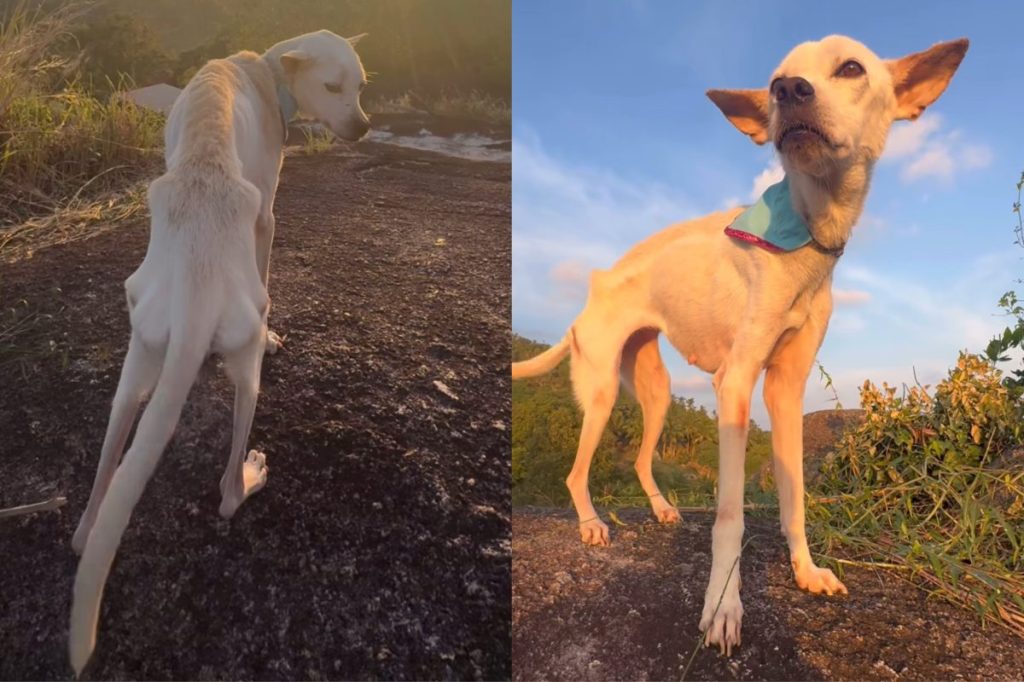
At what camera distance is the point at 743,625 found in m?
1.81

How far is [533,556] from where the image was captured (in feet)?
7.11

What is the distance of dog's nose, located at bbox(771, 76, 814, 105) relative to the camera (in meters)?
1.67

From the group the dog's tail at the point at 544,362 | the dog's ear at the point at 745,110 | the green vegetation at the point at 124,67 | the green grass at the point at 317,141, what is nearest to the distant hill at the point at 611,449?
the dog's tail at the point at 544,362

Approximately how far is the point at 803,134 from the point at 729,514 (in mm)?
886

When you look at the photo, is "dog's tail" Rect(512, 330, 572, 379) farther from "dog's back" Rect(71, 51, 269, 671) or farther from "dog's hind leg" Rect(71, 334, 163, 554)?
"dog's hind leg" Rect(71, 334, 163, 554)

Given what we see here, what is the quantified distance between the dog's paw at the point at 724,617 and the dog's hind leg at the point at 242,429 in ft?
4.03

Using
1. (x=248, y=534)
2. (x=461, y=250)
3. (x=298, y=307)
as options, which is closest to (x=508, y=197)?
(x=461, y=250)

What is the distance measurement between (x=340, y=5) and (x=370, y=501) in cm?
210

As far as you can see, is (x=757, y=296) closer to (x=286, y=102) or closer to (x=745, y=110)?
(x=745, y=110)

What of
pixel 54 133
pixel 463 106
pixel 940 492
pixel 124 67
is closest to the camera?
pixel 940 492

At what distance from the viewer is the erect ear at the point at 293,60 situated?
236 cm

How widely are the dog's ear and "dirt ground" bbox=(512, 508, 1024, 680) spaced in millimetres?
1075

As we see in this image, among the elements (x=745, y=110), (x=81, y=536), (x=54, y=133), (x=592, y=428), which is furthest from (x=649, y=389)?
(x=54, y=133)

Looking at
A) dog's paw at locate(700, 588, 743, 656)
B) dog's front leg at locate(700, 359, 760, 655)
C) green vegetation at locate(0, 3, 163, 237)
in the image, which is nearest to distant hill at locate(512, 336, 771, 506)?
dog's front leg at locate(700, 359, 760, 655)
